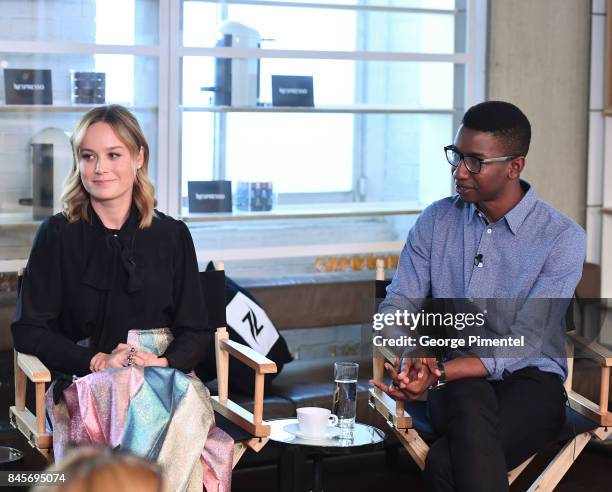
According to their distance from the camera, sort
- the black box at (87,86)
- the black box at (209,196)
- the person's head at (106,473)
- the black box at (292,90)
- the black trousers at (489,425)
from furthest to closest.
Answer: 1. the black box at (292,90)
2. the black box at (209,196)
3. the black box at (87,86)
4. the black trousers at (489,425)
5. the person's head at (106,473)

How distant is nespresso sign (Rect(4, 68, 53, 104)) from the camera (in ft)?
14.1

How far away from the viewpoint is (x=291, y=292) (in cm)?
451

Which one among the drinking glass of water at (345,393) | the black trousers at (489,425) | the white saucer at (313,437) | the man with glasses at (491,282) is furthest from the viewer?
the drinking glass of water at (345,393)

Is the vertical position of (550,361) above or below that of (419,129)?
below

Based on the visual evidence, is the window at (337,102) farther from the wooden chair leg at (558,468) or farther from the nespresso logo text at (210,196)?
the wooden chair leg at (558,468)

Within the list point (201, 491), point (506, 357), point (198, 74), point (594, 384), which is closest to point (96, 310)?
point (201, 491)

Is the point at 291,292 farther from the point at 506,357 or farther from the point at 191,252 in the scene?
the point at 506,357

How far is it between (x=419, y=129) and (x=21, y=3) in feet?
6.89

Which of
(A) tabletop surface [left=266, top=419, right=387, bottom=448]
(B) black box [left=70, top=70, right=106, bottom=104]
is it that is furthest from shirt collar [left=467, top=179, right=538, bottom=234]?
(B) black box [left=70, top=70, right=106, bottom=104]

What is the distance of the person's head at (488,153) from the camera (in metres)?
3.14

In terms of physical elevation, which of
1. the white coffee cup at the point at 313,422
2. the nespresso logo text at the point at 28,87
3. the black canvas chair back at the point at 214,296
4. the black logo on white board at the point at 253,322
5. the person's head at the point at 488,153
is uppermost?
the nespresso logo text at the point at 28,87

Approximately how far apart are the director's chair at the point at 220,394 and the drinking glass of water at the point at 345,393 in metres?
0.26

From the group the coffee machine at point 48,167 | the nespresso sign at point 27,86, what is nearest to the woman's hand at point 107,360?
the coffee machine at point 48,167

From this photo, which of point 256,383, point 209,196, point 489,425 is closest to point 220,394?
point 256,383
